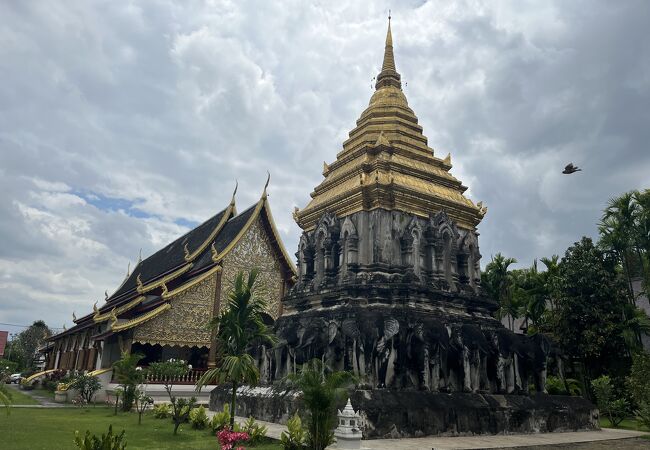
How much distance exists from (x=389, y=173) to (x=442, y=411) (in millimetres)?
6552

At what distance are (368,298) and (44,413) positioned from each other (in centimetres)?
940

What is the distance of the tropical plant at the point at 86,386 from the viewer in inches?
669

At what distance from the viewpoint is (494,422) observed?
11422 mm

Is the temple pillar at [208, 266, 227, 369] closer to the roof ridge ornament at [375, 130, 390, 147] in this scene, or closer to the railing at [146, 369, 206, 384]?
the railing at [146, 369, 206, 384]

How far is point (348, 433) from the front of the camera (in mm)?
7812

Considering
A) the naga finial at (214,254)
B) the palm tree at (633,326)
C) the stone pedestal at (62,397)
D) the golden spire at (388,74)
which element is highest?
the golden spire at (388,74)

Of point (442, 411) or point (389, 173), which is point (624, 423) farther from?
point (389, 173)

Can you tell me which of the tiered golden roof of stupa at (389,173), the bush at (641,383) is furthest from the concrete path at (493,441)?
the tiered golden roof of stupa at (389,173)

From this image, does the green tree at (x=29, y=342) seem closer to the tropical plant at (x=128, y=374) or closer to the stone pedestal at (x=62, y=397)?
the stone pedestal at (x=62, y=397)

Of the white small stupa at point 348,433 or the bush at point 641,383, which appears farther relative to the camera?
the bush at point 641,383

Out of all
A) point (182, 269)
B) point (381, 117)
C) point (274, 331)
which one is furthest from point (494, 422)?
point (182, 269)

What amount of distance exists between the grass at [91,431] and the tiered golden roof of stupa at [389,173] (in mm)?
7106

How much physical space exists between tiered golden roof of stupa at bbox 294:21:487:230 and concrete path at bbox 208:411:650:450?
19.8ft

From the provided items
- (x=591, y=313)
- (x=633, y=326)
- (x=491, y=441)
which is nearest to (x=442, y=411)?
(x=491, y=441)
